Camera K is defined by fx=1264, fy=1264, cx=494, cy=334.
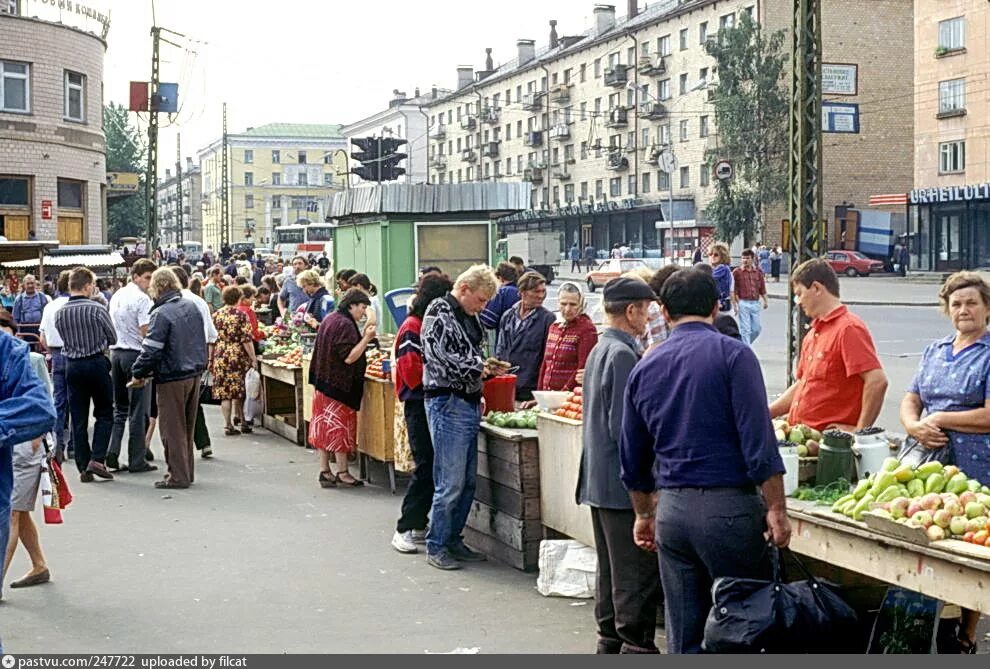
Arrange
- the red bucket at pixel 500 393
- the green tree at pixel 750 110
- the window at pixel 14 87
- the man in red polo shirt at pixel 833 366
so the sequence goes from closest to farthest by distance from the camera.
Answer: the man in red polo shirt at pixel 833 366
the red bucket at pixel 500 393
the window at pixel 14 87
the green tree at pixel 750 110

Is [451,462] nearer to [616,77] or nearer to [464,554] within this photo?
[464,554]

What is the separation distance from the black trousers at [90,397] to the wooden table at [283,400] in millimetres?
2550

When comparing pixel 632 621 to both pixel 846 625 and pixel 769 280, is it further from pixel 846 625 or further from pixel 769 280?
pixel 769 280

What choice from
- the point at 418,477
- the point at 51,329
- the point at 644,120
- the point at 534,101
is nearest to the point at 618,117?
the point at 644,120

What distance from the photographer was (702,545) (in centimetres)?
473

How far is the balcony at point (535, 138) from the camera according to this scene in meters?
85.9

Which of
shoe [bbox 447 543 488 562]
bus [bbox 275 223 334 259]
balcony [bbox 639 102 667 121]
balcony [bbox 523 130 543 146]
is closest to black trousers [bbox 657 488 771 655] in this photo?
shoe [bbox 447 543 488 562]

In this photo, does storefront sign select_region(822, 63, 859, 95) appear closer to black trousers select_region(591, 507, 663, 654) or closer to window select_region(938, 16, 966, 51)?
black trousers select_region(591, 507, 663, 654)

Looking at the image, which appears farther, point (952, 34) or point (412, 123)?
point (412, 123)

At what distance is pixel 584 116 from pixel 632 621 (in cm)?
7604

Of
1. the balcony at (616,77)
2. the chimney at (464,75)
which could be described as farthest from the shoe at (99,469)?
the chimney at (464,75)

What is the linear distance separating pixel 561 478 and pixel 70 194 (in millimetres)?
36771

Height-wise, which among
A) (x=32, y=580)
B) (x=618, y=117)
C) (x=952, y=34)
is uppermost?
(x=952, y=34)

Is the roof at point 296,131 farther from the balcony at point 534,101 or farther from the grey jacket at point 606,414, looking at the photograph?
the grey jacket at point 606,414
